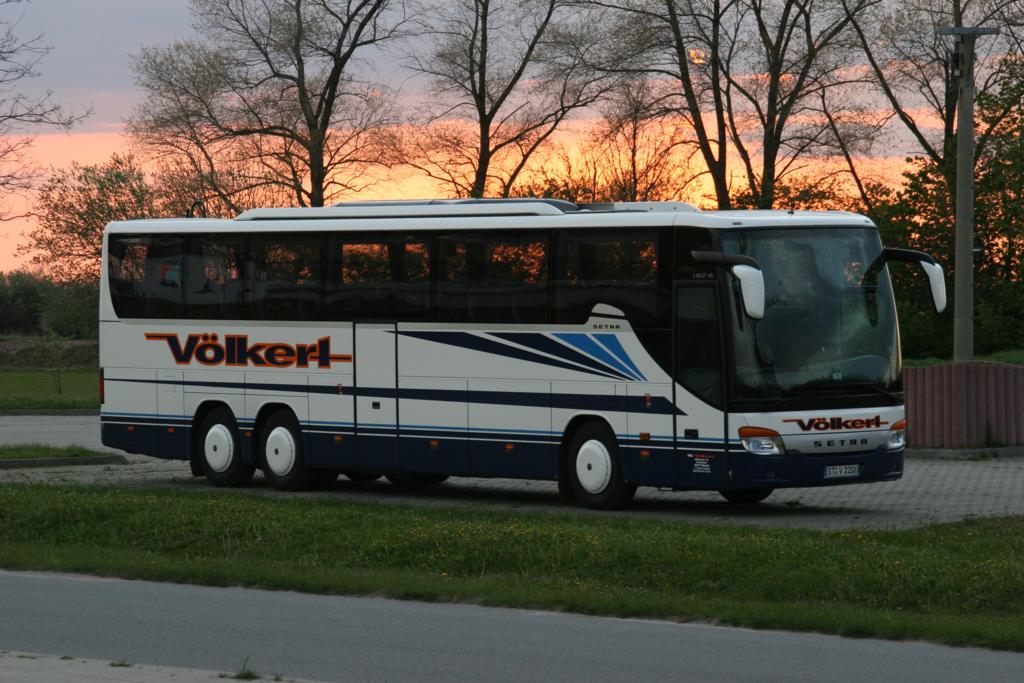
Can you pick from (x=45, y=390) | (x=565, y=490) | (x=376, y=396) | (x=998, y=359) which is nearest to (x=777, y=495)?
(x=565, y=490)

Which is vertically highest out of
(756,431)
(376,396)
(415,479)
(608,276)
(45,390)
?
(608,276)

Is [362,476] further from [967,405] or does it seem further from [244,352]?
[967,405]

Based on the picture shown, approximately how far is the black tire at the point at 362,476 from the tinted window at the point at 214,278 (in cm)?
249

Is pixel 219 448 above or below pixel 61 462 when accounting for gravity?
above

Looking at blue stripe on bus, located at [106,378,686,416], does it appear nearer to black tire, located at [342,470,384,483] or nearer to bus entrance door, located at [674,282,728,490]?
bus entrance door, located at [674,282,728,490]

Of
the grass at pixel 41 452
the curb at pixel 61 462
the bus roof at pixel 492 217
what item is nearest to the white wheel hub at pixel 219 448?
the bus roof at pixel 492 217

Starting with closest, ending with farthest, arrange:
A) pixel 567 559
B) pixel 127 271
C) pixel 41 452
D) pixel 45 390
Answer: pixel 567 559
pixel 127 271
pixel 41 452
pixel 45 390

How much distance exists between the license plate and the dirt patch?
65772 millimetres

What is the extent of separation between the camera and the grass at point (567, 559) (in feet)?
41.1

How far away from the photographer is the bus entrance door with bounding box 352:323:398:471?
21.9 meters

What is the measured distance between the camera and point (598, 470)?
20.1m

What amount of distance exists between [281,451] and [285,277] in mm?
2220

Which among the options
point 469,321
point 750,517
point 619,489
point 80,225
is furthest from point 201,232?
point 80,225

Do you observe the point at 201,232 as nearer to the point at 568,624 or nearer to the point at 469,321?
the point at 469,321
